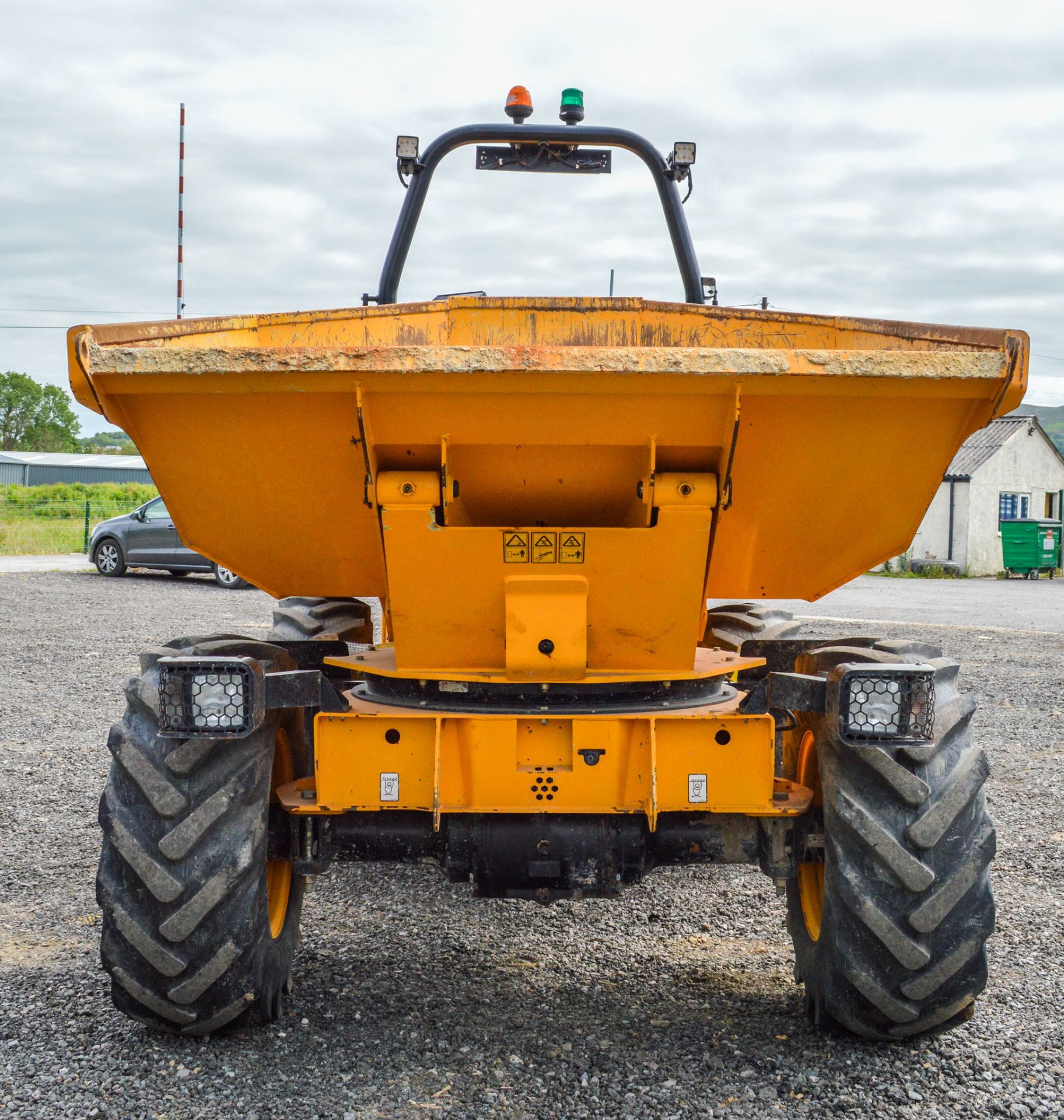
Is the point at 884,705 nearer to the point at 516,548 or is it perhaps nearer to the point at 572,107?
the point at 516,548

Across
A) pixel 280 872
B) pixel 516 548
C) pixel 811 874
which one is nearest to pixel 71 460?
pixel 280 872

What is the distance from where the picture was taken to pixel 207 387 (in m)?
2.71

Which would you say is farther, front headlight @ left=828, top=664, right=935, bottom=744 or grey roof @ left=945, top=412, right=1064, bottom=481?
grey roof @ left=945, top=412, right=1064, bottom=481

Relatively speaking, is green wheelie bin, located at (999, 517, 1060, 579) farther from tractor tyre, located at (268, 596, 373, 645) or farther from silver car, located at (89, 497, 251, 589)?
tractor tyre, located at (268, 596, 373, 645)

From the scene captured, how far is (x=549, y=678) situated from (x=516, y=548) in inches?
14.4

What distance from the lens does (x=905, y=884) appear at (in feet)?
9.19

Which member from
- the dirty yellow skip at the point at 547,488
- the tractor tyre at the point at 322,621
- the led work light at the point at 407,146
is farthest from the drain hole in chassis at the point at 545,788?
the led work light at the point at 407,146

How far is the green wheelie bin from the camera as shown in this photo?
27141 mm

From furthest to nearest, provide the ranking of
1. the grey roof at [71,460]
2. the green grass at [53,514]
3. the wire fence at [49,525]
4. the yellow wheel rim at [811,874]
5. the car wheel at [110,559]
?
the grey roof at [71,460]
the green grass at [53,514]
the wire fence at [49,525]
the car wheel at [110,559]
the yellow wheel rim at [811,874]

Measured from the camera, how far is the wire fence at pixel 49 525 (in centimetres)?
2459

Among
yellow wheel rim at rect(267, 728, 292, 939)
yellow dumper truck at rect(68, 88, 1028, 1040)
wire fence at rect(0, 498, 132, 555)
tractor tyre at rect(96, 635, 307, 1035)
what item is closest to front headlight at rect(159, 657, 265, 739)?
yellow dumper truck at rect(68, 88, 1028, 1040)

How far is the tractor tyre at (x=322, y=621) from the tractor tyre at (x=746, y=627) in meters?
1.57

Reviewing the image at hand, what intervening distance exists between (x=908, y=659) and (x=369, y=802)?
5.05ft

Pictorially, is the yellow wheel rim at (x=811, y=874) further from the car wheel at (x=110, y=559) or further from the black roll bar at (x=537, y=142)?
the car wheel at (x=110, y=559)
